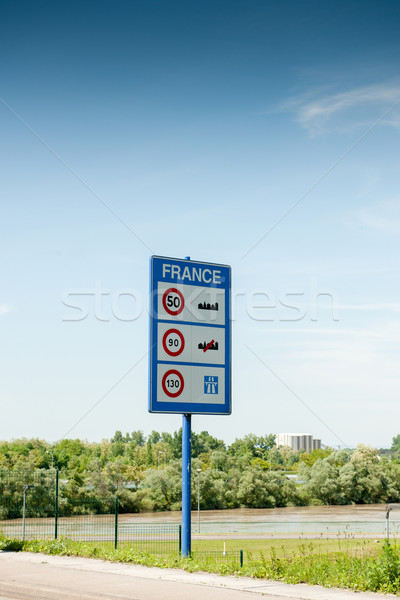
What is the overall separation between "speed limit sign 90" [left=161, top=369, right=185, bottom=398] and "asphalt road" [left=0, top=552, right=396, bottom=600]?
3671 mm

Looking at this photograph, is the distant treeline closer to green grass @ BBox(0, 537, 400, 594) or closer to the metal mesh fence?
the metal mesh fence

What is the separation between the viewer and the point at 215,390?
16531 millimetres

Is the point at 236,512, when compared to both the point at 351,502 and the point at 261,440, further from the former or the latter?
the point at 261,440

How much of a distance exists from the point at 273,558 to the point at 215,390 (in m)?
4.26

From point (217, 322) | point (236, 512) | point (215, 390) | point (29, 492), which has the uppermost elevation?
point (217, 322)

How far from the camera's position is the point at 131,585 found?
40.8 ft

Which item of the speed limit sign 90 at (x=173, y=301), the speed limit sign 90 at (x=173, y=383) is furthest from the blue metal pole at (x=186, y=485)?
the speed limit sign 90 at (x=173, y=301)

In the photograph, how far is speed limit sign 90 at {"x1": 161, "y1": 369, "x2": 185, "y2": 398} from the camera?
52.1 feet

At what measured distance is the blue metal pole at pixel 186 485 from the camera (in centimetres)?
1565

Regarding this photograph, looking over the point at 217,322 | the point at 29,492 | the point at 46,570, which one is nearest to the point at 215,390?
the point at 217,322

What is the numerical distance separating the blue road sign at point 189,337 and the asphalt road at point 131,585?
348cm

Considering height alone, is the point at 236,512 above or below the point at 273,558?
below

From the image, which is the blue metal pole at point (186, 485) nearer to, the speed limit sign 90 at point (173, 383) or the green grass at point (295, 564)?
the green grass at point (295, 564)

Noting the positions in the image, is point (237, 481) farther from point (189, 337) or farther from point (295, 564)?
point (295, 564)
